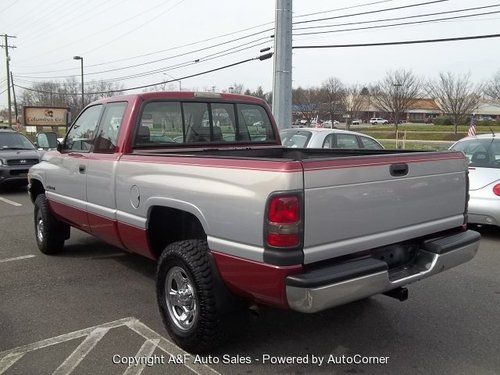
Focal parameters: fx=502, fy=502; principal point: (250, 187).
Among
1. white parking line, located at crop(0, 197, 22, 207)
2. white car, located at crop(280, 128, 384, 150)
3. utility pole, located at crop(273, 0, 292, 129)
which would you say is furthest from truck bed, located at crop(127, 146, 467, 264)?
utility pole, located at crop(273, 0, 292, 129)

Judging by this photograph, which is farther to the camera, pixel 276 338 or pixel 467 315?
pixel 467 315

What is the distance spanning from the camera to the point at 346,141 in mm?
10484

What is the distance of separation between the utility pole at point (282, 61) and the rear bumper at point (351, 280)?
1220 cm

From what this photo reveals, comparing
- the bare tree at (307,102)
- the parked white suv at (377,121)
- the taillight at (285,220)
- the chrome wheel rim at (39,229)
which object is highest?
the bare tree at (307,102)

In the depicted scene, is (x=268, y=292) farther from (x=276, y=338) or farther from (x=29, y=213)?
(x=29, y=213)

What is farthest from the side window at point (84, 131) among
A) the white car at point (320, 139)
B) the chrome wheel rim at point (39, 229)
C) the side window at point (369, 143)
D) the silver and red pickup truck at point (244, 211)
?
the side window at point (369, 143)

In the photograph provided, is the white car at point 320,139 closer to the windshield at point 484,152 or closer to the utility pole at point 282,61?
the windshield at point 484,152

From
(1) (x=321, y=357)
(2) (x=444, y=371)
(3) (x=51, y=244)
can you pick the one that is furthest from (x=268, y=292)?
(3) (x=51, y=244)

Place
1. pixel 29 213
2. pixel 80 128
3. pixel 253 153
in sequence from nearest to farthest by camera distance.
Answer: pixel 253 153 < pixel 80 128 < pixel 29 213

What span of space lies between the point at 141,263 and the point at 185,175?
112 inches

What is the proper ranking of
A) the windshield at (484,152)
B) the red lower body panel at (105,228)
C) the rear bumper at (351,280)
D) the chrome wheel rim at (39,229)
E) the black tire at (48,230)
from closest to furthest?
the rear bumper at (351,280) < the red lower body panel at (105,228) < the black tire at (48,230) < the chrome wheel rim at (39,229) < the windshield at (484,152)

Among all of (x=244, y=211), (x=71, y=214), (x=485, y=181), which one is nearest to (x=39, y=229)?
(x=71, y=214)

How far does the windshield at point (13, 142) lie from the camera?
13.9 meters

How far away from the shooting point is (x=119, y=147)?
15.3 ft
